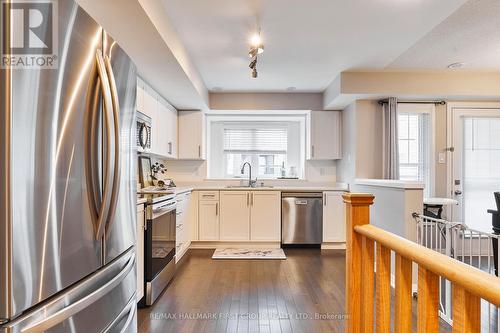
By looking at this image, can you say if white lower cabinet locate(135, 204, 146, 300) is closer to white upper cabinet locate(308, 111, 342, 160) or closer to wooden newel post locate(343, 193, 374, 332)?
wooden newel post locate(343, 193, 374, 332)

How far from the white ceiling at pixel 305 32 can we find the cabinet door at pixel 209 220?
6.27 ft

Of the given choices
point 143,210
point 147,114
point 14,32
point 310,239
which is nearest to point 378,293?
point 14,32

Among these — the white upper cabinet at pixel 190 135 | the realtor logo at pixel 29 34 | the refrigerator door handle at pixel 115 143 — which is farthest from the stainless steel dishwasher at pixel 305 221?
the realtor logo at pixel 29 34

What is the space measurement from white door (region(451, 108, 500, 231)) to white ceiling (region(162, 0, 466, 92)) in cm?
156

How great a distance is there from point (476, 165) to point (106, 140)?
4.95m

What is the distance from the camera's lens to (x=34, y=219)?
0.86 m

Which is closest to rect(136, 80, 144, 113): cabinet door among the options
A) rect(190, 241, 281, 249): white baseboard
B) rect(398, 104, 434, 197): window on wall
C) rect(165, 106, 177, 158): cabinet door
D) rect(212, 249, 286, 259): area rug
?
rect(165, 106, 177, 158): cabinet door

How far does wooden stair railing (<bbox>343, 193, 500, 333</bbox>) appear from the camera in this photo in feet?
2.42

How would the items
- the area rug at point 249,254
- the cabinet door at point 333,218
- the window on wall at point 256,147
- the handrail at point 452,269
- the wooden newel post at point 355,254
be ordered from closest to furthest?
the handrail at point 452,269
the wooden newel post at point 355,254
the area rug at point 249,254
the cabinet door at point 333,218
the window on wall at point 256,147

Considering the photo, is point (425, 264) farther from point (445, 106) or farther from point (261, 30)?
point (445, 106)

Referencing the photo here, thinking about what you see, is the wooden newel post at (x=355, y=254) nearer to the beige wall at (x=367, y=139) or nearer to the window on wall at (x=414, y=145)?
the beige wall at (x=367, y=139)

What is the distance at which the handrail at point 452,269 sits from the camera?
67 centimetres

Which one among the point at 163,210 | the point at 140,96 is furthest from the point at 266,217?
the point at 140,96

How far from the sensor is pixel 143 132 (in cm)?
325
